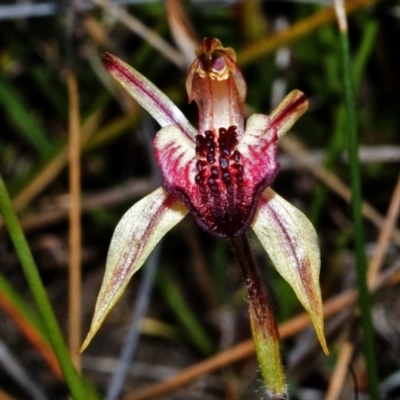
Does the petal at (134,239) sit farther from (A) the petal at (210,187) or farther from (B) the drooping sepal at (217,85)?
(B) the drooping sepal at (217,85)

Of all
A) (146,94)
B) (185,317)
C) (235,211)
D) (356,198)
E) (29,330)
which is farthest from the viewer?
(185,317)

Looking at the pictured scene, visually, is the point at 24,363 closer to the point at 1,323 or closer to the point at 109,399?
the point at 1,323

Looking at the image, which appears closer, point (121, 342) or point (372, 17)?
point (372, 17)

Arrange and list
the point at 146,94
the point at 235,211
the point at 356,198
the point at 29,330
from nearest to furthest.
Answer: the point at 235,211, the point at 146,94, the point at 356,198, the point at 29,330

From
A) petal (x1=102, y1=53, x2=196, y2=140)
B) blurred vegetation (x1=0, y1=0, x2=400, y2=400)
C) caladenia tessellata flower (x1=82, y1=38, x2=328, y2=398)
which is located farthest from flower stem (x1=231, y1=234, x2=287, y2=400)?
blurred vegetation (x1=0, y1=0, x2=400, y2=400)

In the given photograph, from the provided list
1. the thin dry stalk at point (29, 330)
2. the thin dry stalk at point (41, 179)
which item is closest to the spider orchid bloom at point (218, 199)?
the thin dry stalk at point (29, 330)

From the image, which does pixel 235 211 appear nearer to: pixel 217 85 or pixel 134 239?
pixel 134 239

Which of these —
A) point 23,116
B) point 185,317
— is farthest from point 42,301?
point 23,116

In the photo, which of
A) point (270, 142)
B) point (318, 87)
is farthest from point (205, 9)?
point (270, 142)
